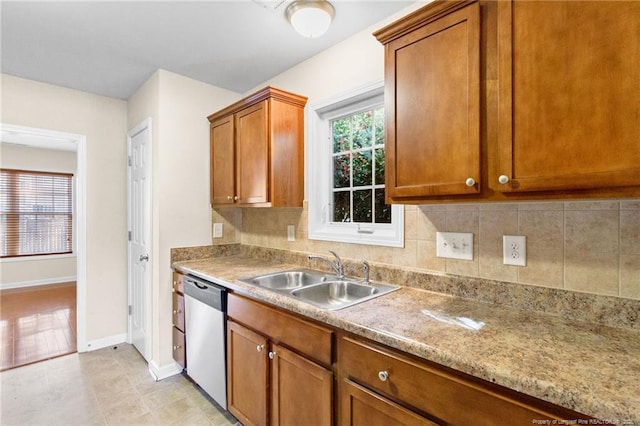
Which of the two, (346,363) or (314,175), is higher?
(314,175)

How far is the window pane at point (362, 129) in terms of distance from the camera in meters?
2.05

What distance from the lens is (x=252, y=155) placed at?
2.29 meters

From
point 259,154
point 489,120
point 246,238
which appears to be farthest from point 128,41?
point 489,120

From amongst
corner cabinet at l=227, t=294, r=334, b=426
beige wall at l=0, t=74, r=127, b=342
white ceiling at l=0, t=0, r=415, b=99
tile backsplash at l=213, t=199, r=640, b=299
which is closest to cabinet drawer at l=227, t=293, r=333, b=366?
corner cabinet at l=227, t=294, r=334, b=426

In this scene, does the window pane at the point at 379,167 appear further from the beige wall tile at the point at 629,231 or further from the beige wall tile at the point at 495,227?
the beige wall tile at the point at 629,231

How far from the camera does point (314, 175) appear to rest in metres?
2.29

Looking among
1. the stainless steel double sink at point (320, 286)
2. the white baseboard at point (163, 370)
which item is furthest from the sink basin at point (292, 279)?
the white baseboard at point (163, 370)

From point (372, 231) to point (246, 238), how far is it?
4.60 ft

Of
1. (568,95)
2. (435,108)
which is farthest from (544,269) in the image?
(435,108)

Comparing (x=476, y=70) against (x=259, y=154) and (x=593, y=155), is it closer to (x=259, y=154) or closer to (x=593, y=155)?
(x=593, y=155)

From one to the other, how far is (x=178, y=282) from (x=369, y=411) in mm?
1846

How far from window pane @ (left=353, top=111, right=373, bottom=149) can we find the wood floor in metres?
3.20

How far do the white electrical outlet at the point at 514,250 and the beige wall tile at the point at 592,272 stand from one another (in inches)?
5.6

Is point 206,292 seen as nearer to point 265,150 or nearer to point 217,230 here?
point 217,230
